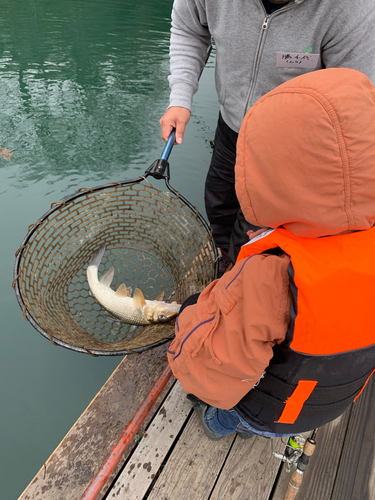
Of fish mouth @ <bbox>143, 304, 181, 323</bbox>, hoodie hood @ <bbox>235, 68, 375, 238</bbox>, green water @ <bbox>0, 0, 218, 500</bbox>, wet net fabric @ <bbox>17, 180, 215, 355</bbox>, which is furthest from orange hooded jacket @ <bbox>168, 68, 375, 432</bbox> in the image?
green water @ <bbox>0, 0, 218, 500</bbox>

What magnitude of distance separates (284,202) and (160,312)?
1.44 m

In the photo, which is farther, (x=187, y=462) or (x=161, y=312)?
(x=161, y=312)

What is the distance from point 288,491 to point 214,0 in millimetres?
2332

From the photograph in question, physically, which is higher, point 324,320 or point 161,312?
point 324,320

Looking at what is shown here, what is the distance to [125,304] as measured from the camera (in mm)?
2199

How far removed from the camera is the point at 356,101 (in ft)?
2.43

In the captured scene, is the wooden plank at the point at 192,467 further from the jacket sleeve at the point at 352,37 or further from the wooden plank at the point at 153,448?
the jacket sleeve at the point at 352,37

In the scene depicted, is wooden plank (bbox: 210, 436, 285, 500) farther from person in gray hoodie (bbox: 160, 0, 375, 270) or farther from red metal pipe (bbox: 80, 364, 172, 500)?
person in gray hoodie (bbox: 160, 0, 375, 270)

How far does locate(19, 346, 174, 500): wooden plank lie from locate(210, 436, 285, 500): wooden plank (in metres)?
0.46

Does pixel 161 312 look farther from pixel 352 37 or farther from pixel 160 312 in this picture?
pixel 352 37

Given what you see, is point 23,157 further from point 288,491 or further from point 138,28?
point 138,28

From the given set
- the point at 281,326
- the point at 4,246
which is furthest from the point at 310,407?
the point at 4,246

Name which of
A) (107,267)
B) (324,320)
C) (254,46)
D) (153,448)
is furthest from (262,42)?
(153,448)

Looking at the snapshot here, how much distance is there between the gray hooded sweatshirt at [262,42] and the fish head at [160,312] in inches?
47.7
